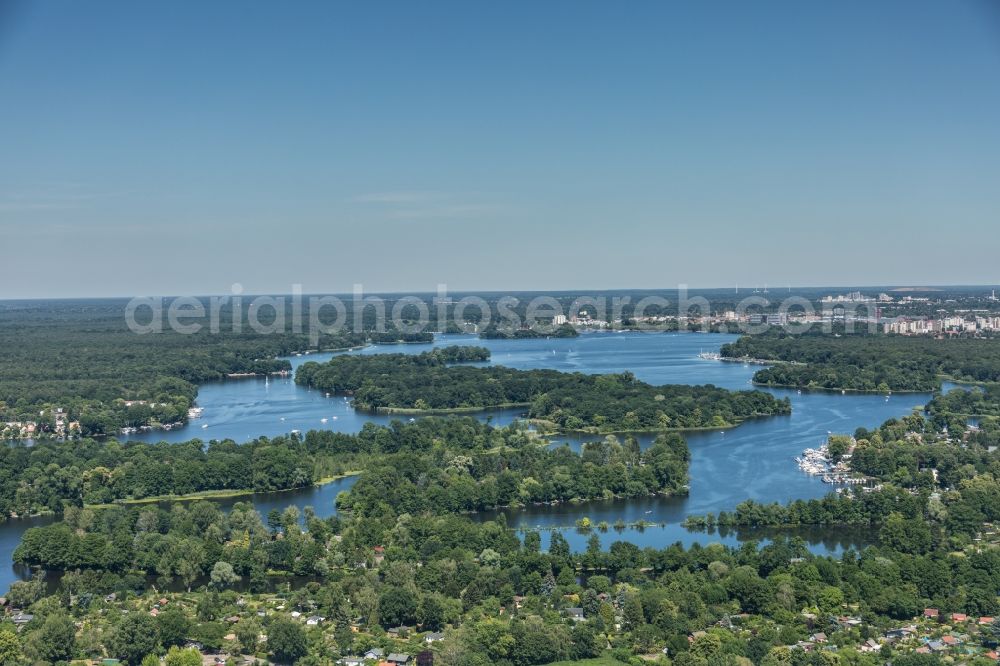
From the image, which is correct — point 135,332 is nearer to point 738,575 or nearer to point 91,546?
point 91,546

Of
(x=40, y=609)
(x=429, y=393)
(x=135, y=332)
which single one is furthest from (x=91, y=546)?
(x=135, y=332)

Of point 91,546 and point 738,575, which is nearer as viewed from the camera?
point 738,575

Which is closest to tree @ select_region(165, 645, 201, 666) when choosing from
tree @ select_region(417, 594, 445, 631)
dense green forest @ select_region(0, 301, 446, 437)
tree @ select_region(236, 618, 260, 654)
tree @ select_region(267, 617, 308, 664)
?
tree @ select_region(236, 618, 260, 654)

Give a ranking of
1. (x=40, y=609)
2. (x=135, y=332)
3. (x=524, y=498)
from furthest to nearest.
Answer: (x=135, y=332)
(x=524, y=498)
(x=40, y=609)

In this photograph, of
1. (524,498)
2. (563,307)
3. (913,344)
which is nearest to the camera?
(524,498)

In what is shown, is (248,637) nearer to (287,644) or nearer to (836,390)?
(287,644)

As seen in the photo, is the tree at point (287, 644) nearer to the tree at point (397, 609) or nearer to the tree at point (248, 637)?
the tree at point (248, 637)

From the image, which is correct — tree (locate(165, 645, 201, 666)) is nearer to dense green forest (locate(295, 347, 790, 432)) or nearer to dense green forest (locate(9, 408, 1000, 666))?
dense green forest (locate(9, 408, 1000, 666))
